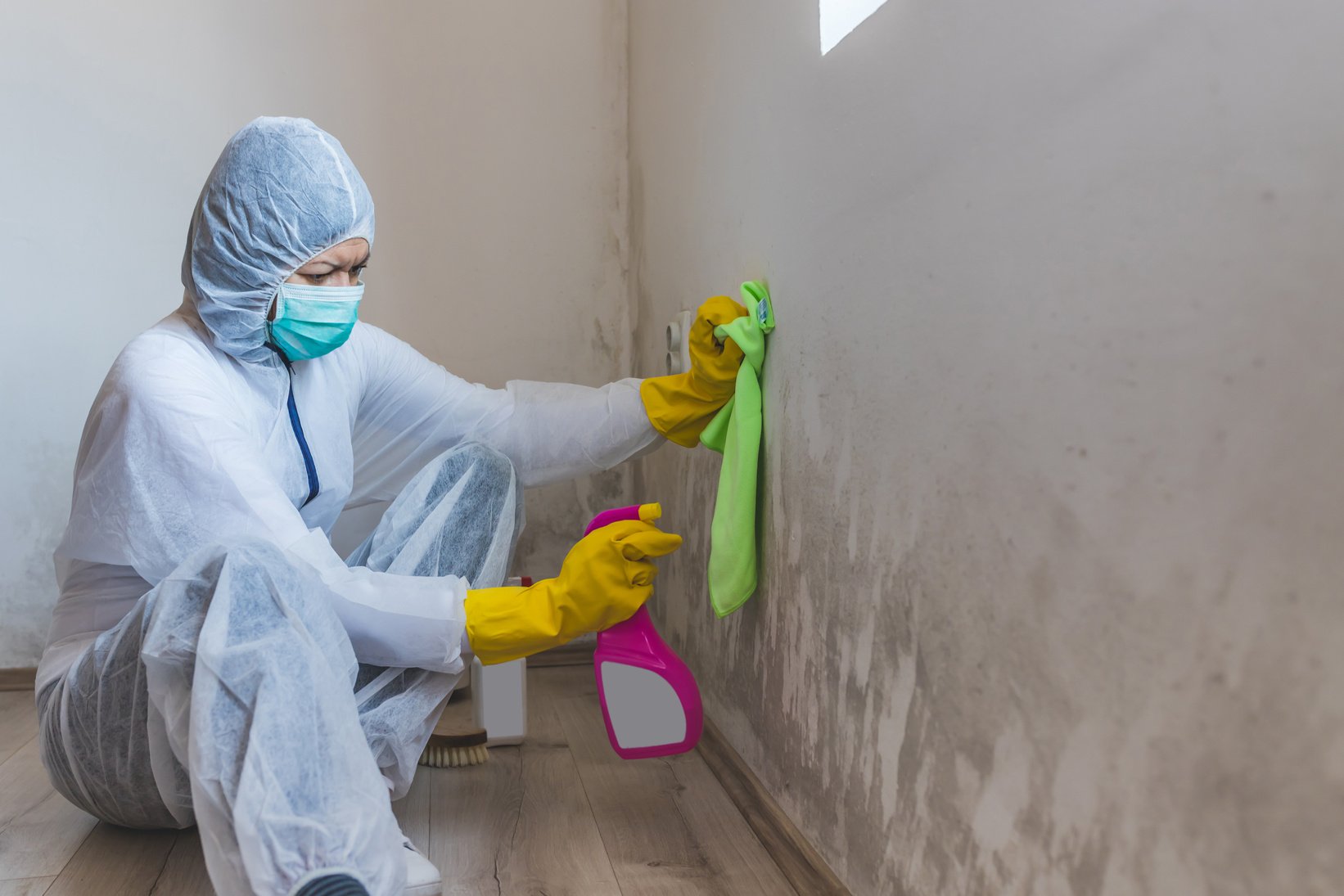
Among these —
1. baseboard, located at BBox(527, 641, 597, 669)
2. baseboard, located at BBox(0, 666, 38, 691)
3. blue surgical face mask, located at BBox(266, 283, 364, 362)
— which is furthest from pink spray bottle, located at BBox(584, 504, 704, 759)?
baseboard, located at BBox(0, 666, 38, 691)

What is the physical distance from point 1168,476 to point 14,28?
205 centimetres

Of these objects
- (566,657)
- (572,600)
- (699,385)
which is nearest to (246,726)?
(572,600)

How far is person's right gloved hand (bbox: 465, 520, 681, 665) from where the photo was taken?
1.14 metres

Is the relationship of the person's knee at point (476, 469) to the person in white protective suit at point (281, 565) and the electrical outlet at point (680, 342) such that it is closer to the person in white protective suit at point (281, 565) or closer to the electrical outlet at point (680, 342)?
the person in white protective suit at point (281, 565)

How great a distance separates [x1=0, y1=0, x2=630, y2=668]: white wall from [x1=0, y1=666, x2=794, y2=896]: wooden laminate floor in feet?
2.13

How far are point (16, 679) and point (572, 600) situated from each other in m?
1.37

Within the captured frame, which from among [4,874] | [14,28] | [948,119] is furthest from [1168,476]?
[14,28]

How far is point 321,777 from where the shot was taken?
2.88 feet

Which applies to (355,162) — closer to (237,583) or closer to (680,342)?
(680,342)

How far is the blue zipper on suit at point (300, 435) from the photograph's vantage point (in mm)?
1330

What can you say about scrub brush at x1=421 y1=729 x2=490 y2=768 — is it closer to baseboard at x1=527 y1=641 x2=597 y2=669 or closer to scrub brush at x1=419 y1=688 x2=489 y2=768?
scrub brush at x1=419 y1=688 x2=489 y2=768

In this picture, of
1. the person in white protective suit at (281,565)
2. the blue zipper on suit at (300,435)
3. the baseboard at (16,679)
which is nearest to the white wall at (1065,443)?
the person in white protective suit at (281,565)

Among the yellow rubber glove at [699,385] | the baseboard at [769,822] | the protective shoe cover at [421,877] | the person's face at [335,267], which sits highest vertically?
the person's face at [335,267]

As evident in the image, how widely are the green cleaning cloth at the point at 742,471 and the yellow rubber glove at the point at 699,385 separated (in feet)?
0.11
